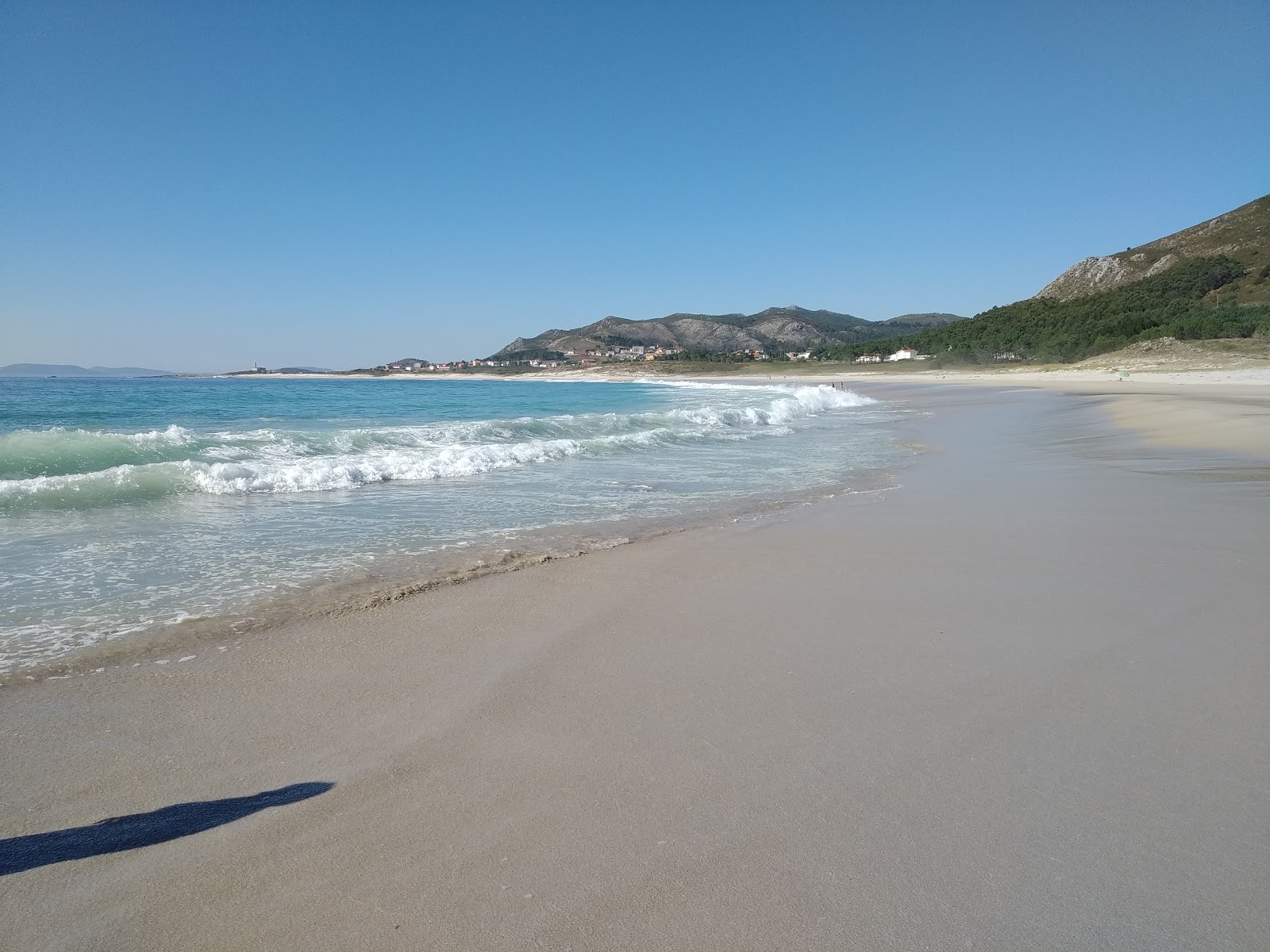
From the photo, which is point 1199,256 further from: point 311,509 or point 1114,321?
point 311,509

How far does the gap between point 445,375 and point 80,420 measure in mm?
129669

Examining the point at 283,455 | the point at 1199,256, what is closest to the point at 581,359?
the point at 1199,256

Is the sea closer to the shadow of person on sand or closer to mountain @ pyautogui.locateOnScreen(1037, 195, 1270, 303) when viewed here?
the shadow of person on sand

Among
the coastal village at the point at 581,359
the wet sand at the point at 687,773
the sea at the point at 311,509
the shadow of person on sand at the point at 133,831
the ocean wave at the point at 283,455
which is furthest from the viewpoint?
the coastal village at the point at 581,359

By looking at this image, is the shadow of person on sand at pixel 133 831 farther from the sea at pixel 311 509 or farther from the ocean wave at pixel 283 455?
Result: the ocean wave at pixel 283 455

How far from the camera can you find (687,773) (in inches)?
109

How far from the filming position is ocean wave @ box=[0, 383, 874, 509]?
9.74 meters

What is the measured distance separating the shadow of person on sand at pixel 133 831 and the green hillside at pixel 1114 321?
2283 inches

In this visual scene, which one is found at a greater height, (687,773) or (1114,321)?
(1114,321)

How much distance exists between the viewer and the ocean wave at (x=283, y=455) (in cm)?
974

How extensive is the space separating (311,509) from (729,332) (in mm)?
172306

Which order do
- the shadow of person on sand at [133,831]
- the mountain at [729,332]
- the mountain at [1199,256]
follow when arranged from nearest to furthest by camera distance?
1. the shadow of person on sand at [133,831]
2. the mountain at [1199,256]
3. the mountain at [729,332]

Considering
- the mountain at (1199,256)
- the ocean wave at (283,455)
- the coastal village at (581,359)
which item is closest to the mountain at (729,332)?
the coastal village at (581,359)

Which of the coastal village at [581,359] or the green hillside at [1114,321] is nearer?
the green hillside at [1114,321]
